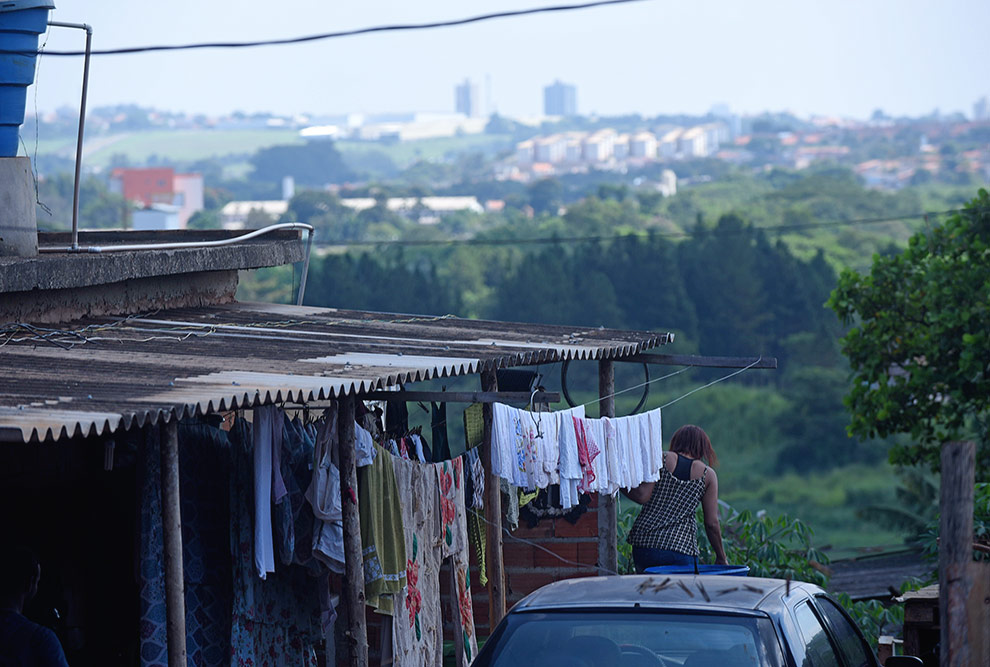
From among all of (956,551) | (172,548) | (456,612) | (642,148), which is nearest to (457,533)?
(456,612)

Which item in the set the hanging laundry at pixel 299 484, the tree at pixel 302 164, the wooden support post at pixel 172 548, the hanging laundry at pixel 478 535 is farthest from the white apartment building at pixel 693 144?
the wooden support post at pixel 172 548

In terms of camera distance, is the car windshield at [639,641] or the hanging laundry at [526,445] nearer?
the car windshield at [639,641]

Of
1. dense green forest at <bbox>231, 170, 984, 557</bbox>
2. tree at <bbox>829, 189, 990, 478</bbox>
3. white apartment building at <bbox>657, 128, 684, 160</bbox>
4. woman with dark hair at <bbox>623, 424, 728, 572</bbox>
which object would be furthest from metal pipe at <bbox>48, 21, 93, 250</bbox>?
white apartment building at <bbox>657, 128, 684, 160</bbox>

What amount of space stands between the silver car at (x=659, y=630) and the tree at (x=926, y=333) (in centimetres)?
1177

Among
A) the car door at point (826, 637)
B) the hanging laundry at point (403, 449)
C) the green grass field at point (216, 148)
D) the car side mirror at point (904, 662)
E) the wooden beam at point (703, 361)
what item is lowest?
the car side mirror at point (904, 662)

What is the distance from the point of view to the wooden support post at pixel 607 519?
352 inches

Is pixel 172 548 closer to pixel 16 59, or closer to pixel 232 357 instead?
pixel 232 357

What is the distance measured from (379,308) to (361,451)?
56.3 meters

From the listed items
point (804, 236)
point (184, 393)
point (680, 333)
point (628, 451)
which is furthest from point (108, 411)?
point (804, 236)

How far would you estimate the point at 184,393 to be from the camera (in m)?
5.49

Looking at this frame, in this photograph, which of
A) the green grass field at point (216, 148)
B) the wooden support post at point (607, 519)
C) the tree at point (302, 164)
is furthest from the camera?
the green grass field at point (216, 148)

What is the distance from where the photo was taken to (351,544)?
21.8 feet

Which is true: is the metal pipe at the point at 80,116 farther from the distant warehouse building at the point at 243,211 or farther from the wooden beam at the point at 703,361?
the distant warehouse building at the point at 243,211

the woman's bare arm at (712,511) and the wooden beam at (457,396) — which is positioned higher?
the wooden beam at (457,396)
